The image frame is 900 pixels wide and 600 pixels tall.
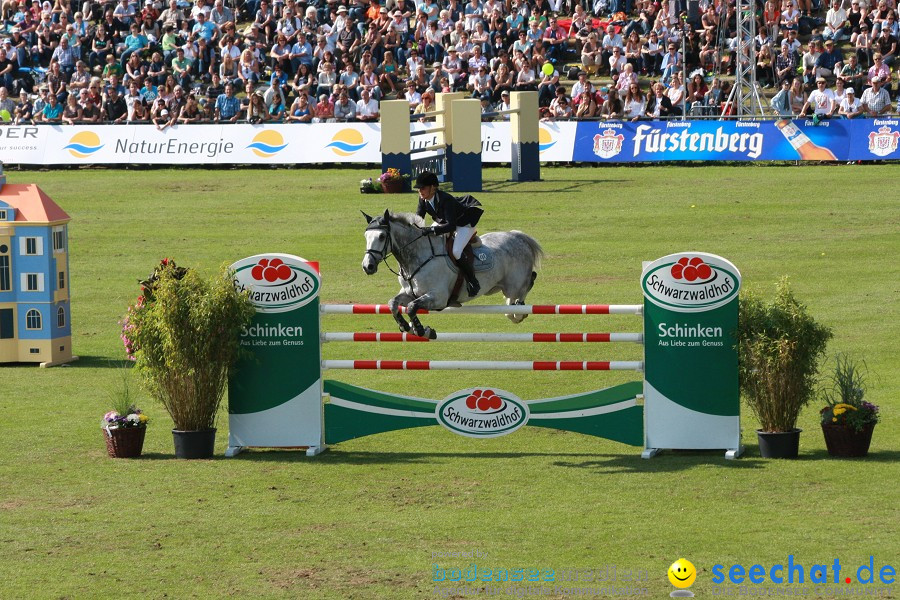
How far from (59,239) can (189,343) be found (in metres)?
5.57

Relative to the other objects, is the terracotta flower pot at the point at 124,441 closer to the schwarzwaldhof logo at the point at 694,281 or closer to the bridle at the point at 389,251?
the bridle at the point at 389,251

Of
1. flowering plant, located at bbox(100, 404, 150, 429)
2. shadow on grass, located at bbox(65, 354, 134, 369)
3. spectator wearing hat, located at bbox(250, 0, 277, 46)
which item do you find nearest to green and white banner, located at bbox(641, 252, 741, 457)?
flowering plant, located at bbox(100, 404, 150, 429)

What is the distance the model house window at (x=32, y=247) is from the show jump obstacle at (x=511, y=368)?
523cm

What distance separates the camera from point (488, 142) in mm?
33750

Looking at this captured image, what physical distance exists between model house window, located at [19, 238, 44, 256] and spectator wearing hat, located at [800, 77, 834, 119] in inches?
839

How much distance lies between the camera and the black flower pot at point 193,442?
1216 centimetres

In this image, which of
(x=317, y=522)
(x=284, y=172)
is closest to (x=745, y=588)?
(x=317, y=522)

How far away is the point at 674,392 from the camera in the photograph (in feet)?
38.6

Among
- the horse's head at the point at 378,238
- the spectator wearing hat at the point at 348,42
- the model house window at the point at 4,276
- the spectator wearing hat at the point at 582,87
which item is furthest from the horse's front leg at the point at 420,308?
the spectator wearing hat at the point at 348,42

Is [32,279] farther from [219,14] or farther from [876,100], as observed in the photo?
[219,14]

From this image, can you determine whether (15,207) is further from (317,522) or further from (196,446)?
(317,522)

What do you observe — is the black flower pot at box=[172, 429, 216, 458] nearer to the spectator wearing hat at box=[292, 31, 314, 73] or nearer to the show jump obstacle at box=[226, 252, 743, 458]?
the show jump obstacle at box=[226, 252, 743, 458]

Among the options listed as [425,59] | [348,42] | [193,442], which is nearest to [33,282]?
[193,442]

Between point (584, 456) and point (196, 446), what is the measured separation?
3510mm
